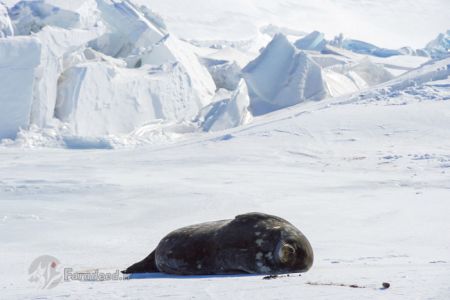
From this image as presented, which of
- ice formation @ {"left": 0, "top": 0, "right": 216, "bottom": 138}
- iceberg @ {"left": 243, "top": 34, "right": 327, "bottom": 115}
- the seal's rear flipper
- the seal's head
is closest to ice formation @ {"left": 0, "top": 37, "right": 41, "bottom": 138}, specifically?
ice formation @ {"left": 0, "top": 0, "right": 216, "bottom": 138}

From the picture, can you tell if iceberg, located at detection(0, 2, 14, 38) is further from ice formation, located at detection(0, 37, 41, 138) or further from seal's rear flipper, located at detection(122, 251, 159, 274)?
seal's rear flipper, located at detection(122, 251, 159, 274)

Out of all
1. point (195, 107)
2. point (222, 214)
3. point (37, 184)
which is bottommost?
point (195, 107)

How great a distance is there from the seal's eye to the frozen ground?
15cm

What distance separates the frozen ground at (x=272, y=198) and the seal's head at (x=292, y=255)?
0.08 meters

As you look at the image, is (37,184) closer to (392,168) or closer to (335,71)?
(392,168)

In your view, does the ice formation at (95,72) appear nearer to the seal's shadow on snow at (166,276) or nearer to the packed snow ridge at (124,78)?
the packed snow ridge at (124,78)

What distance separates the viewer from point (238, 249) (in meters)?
3.44

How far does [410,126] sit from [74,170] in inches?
235

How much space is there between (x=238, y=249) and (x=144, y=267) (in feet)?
2.08

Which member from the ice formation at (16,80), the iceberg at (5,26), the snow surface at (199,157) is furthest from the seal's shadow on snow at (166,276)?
the iceberg at (5,26)

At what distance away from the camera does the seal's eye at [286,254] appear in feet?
11.0

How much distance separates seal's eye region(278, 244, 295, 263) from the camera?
11.0 feet

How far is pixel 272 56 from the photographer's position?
58.7ft

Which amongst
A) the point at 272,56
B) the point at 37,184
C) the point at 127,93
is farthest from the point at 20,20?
the point at 37,184
